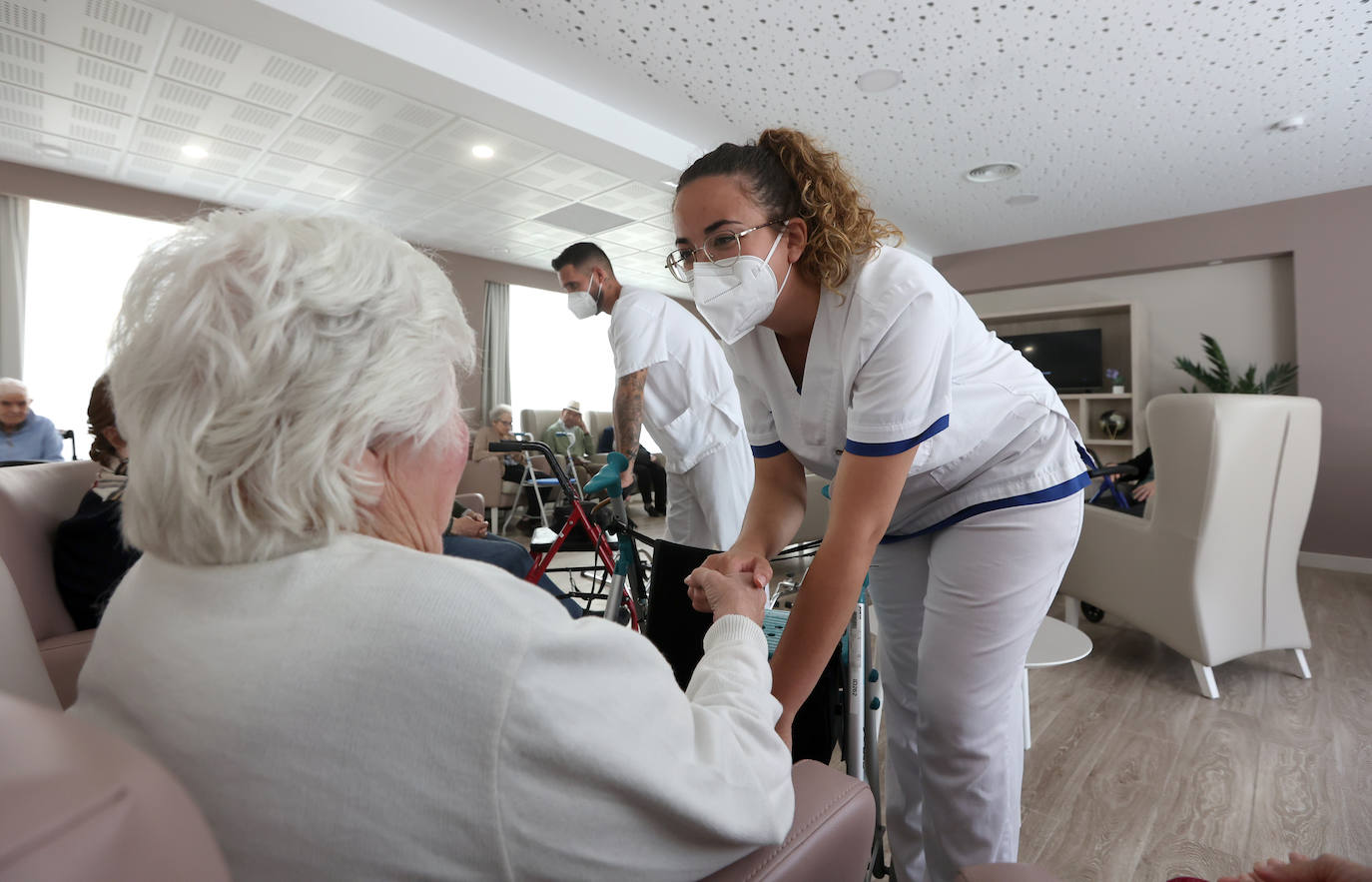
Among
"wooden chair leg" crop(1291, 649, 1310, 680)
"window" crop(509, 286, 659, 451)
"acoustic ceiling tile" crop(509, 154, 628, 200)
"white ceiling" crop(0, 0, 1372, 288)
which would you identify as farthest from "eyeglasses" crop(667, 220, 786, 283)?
"window" crop(509, 286, 659, 451)

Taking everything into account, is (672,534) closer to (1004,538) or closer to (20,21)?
(1004,538)

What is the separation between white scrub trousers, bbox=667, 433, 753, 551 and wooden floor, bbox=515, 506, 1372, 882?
1101 mm

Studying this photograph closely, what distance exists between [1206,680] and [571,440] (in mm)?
5163

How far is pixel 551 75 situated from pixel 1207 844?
3.93m

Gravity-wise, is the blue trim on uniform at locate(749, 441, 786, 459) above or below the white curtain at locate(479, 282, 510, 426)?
below

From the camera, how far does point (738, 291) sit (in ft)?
3.44

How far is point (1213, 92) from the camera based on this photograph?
11.3 feet

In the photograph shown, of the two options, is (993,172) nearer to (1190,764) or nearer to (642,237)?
(642,237)

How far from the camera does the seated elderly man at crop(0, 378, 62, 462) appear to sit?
3.88 metres

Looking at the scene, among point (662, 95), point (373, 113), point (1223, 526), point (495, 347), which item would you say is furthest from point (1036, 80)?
point (495, 347)

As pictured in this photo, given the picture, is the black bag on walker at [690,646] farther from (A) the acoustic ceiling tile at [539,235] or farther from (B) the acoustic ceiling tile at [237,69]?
(A) the acoustic ceiling tile at [539,235]

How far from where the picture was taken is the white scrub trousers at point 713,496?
219 centimetres

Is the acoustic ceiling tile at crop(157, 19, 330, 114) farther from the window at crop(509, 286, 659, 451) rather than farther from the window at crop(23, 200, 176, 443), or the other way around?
the window at crop(509, 286, 659, 451)

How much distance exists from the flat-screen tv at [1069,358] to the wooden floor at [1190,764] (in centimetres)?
349
